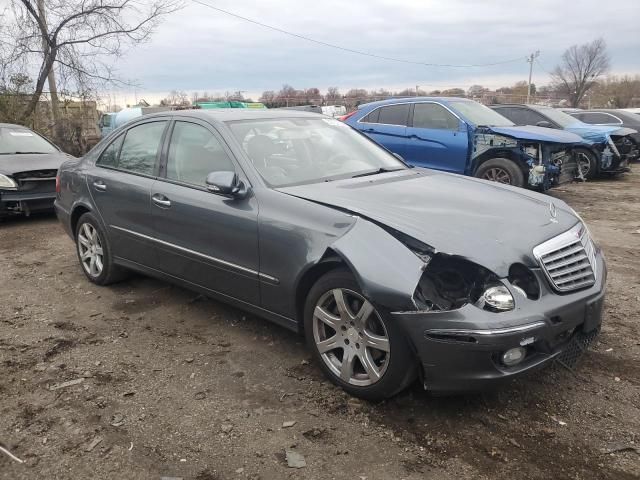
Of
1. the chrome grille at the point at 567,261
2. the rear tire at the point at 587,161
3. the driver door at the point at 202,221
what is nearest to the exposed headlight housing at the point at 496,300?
the chrome grille at the point at 567,261

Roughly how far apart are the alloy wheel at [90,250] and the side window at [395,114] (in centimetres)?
583

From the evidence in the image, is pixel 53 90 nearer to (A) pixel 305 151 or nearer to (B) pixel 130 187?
(B) pixel 130 187

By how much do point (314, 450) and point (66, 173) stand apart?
13.4 ft

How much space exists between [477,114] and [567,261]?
6754 millimetres

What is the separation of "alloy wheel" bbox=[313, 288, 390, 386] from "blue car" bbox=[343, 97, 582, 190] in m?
6.18

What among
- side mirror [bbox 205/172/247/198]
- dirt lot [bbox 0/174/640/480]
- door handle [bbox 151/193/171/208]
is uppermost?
side mirror [bbox 205/172/247/198]

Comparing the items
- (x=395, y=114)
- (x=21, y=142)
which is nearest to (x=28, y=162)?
(x=21, y=142)

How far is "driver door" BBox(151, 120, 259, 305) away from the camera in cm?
354

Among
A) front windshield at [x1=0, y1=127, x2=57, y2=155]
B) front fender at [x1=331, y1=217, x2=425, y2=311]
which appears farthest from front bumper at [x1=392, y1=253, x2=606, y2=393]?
front windshield at [x1=0, y1=127, x2=57, y2=155]

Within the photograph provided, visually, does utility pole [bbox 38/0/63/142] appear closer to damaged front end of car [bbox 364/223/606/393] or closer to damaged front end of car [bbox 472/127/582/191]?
damaged front end of car [bbox 472/127/582/191]

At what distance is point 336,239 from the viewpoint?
3008 mm

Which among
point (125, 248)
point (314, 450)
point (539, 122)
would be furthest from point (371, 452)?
point (539, 122)

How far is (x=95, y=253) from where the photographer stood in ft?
16.7

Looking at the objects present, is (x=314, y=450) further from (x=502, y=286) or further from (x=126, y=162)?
(x=126, y=162)
